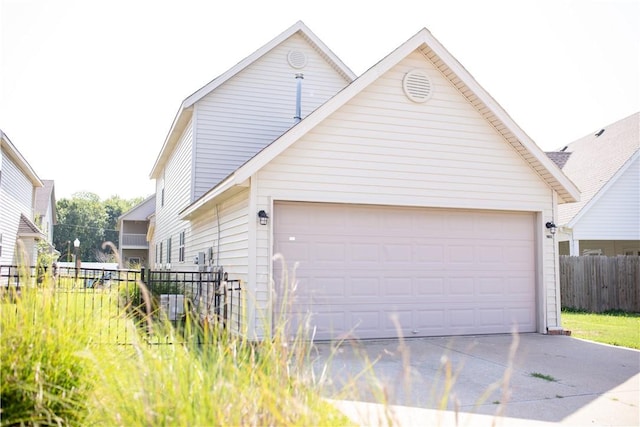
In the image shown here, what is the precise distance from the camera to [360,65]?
17250 mm

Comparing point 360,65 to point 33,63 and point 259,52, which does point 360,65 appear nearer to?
point 259,52

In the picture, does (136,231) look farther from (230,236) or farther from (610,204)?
(230,236)

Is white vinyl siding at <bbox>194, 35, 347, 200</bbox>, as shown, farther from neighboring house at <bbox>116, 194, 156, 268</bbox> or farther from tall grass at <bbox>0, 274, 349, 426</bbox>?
neighboring house at <bbox>116, 194, 156, 268</bbox>

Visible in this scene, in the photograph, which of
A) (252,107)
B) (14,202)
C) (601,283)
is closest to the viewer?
(252,107)

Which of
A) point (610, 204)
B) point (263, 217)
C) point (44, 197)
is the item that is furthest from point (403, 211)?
point (44, 197)

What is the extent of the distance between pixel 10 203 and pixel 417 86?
2044 centimetres

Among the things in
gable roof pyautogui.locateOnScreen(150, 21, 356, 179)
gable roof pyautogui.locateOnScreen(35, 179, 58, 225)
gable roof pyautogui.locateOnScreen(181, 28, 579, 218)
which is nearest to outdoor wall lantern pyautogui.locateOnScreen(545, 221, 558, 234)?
gable roof pyautogui.locateOnScreen(181, 28, 579, 218)

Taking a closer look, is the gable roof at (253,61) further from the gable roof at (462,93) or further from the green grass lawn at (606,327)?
the green grass lawn at (606,327)

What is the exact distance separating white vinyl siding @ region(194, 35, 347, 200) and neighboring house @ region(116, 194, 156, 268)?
980 inches

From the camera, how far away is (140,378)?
125 inches

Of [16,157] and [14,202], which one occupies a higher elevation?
[16,157]

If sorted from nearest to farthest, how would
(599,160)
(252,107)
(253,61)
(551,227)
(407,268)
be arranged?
1. (407,268)
2. (551,227)
3. (253,61)
4. (252,107)
5. (599,160)

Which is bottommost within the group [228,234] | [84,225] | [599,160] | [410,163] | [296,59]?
[228,234]

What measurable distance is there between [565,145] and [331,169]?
2198 centimetres
